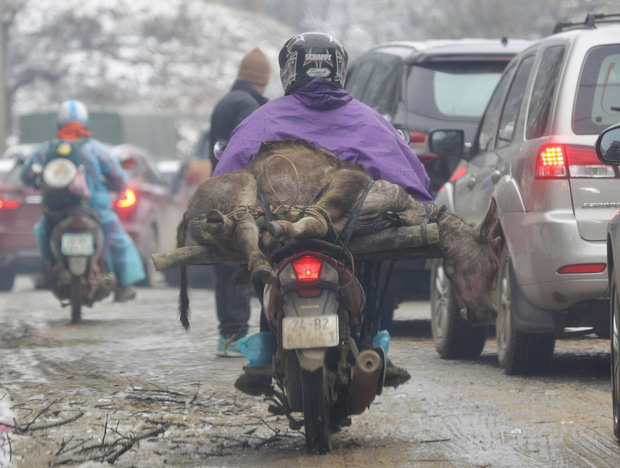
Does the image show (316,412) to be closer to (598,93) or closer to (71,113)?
(598,93)

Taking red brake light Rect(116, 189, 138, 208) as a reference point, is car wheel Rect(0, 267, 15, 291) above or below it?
below

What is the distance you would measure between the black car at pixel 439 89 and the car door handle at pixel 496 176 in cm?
228

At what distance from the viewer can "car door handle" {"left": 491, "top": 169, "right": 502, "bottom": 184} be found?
827cm

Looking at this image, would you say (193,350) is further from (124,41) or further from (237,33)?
(237,33)

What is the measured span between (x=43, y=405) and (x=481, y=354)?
3.42m

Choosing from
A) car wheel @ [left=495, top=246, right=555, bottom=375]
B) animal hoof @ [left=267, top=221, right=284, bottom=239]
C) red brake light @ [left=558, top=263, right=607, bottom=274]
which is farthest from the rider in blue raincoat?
animal hoof @ [left=267, top=221, right=284, bottom=239]

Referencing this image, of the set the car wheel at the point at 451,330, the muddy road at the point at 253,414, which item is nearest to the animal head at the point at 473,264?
the muddy road at the point at 253,414

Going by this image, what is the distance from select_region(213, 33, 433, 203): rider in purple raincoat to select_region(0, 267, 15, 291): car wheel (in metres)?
11.6

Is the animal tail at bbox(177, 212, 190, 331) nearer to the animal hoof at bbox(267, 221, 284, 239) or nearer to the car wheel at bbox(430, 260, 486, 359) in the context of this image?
the animal hoof at bbox(267, 221, 284, 239)

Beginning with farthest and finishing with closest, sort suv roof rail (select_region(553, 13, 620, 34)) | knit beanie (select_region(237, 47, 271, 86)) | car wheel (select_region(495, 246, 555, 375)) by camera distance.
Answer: knit beanie (select_region(237, 47, 271, 86)) → suv roof rail (select_region(553, 13, 620, 34)) → car wheel (select_region(495, 246, 555, 375))

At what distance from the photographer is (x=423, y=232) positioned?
554 centimetres

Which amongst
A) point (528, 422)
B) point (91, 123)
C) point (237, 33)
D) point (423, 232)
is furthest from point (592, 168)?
point (237, 33)

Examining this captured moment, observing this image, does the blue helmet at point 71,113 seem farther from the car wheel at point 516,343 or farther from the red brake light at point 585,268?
the red brake light at point 585,268

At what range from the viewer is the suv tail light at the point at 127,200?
1717 cm
